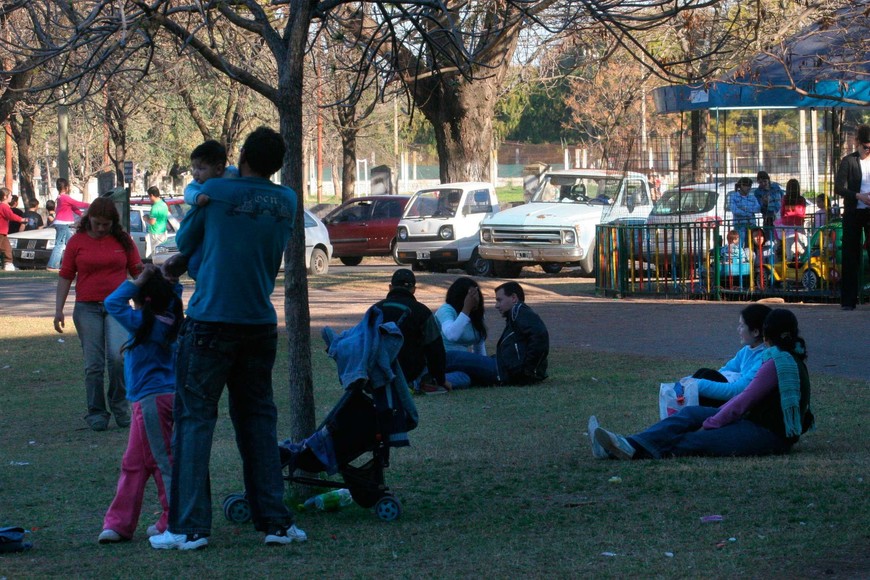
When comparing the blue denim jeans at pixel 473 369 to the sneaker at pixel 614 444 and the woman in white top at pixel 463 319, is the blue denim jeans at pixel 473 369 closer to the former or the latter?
the woman in white top at pixel 463 319

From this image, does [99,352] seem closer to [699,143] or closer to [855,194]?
[855,194]

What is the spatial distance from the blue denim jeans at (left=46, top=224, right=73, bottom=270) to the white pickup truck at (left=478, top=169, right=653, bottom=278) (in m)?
8.85

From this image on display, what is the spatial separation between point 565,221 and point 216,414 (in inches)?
694

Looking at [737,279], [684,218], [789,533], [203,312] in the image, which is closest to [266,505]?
[203,312]

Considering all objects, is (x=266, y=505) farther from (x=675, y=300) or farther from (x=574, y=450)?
(x=675, y=300)

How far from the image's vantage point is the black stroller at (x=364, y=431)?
5.66m

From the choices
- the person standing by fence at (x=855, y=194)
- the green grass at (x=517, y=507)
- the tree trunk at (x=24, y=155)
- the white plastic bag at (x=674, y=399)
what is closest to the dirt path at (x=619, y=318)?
the person standing by fence at (x=855, y=194)

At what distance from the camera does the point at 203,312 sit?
4910mm

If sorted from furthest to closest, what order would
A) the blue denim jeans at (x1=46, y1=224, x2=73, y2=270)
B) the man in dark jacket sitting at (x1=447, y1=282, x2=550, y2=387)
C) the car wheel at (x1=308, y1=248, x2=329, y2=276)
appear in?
the car wheel at (x1=308, y1=248, x2=329, y2=276)
the blue denim jeans at (x1=46, y1=224, x2=73, y2=270)
the man in dark jacket sitting at (x1=447, y1=282, x2=550, y2=387)

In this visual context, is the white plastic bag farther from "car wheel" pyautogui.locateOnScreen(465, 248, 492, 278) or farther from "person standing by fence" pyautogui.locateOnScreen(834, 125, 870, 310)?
"car wheel" pyautogui.locateOnScreen(465, 248, 492, 278)

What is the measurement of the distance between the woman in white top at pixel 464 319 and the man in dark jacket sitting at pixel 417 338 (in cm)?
34

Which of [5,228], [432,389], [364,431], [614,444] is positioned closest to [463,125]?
[5,228]

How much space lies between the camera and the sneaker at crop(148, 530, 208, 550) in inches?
201

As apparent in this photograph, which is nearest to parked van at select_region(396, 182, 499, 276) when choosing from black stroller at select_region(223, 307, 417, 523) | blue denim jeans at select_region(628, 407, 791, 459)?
blue denim jeans at select_region(628, 407, 791, 459)
